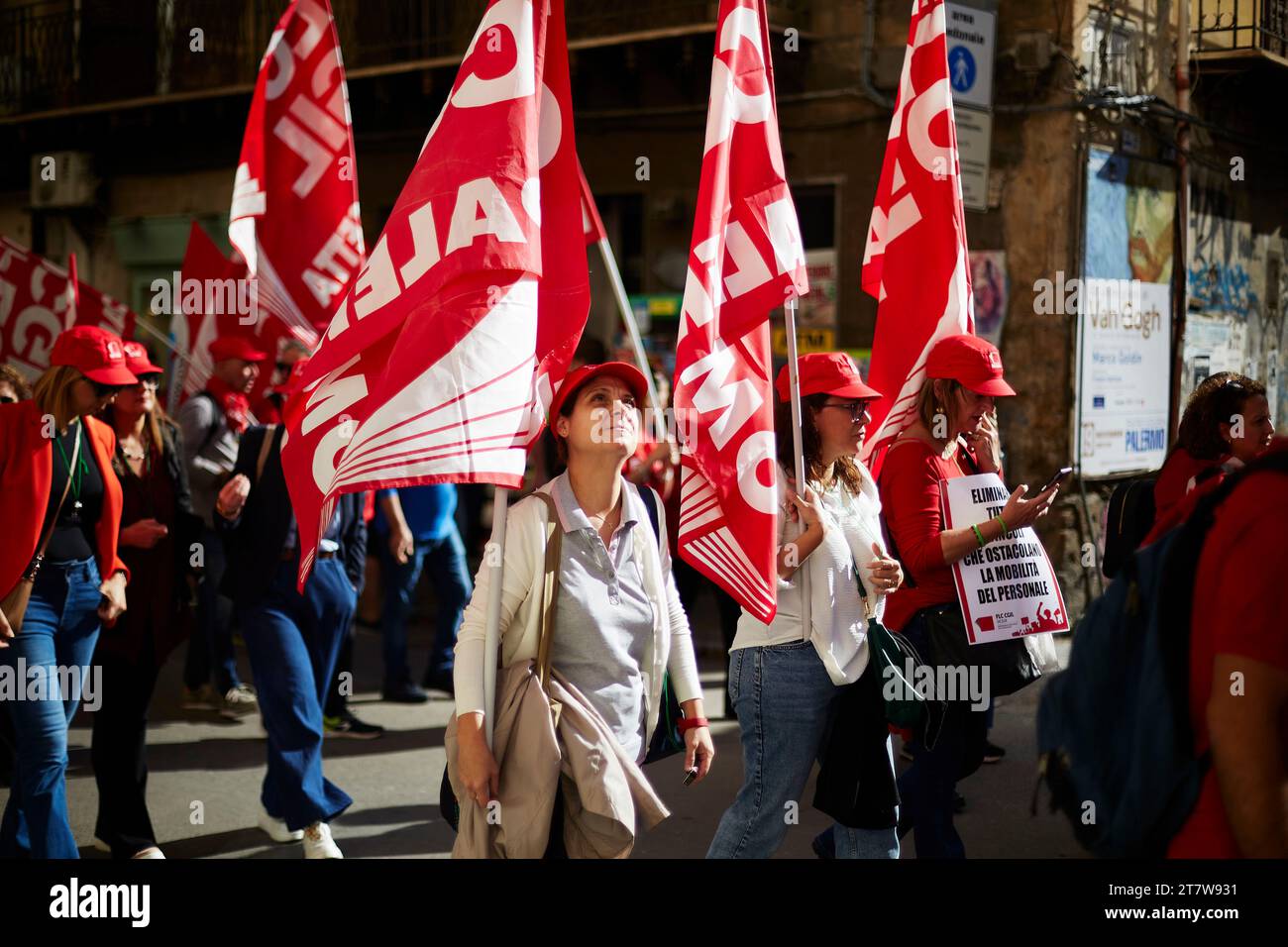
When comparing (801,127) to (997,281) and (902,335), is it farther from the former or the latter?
(902,335)

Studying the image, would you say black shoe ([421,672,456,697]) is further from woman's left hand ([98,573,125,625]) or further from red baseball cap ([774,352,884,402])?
red baseball cap ([774,352,884,402])

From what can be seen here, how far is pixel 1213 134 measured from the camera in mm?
13219

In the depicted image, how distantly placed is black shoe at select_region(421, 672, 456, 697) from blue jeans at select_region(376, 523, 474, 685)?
0.01 m

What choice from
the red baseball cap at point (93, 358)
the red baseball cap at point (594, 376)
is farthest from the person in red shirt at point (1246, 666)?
the red baseball cap at point (93, 358)

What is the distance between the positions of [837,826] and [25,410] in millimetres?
3198

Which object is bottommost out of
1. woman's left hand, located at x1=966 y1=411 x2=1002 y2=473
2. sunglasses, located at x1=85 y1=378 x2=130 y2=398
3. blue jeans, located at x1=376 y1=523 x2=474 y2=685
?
blue jeans, located at x1=376 y1=523 x2=474 y2=685

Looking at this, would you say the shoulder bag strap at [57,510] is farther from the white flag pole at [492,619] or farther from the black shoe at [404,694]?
the black shoe at [404,694]

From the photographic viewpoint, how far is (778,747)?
4.15 meters

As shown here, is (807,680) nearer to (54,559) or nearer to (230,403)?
(54,559)

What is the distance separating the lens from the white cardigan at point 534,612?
11.7 ft

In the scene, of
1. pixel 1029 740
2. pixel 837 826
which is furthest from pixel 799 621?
pixel 1029 740

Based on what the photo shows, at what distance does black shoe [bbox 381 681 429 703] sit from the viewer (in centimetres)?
863

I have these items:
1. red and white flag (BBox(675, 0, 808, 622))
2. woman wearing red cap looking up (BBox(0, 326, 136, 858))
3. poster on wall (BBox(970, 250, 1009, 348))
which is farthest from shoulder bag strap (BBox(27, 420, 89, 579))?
poster on wall (BBox(970, 250, 1009, 348))
